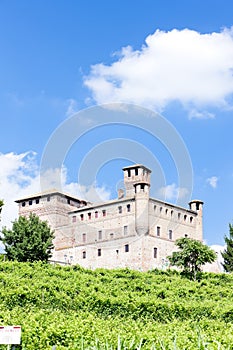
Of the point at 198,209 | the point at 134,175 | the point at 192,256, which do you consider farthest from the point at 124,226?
the point at 192,256

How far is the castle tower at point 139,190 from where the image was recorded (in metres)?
58.9

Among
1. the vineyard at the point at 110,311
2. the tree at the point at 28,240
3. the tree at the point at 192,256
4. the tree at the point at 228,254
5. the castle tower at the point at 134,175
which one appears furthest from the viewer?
the castle tower at the point at 134,175

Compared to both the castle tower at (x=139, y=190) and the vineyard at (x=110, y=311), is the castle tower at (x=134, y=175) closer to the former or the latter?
the castle tower at (x=139, y=190)

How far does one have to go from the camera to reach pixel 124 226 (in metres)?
60.1

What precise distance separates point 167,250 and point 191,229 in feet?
19.7

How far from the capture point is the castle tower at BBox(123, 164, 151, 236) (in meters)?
58.9

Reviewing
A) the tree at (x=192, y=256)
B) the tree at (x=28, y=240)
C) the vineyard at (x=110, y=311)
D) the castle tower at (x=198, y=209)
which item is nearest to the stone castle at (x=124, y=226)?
the castle tower at (x=198, y=209)

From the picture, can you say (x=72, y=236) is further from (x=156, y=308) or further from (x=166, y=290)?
(x=156, y=308)

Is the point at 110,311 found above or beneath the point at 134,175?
beneath

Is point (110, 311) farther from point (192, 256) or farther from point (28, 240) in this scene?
point (28, 240)

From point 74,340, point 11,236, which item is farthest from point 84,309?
point 11,236

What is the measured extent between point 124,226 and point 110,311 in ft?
148

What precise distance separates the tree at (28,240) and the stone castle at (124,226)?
14366 millimetres

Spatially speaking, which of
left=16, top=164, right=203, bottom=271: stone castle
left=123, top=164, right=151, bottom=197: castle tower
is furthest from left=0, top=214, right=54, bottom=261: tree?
left=123, top=164, right=151, bottom=197: castle tower
